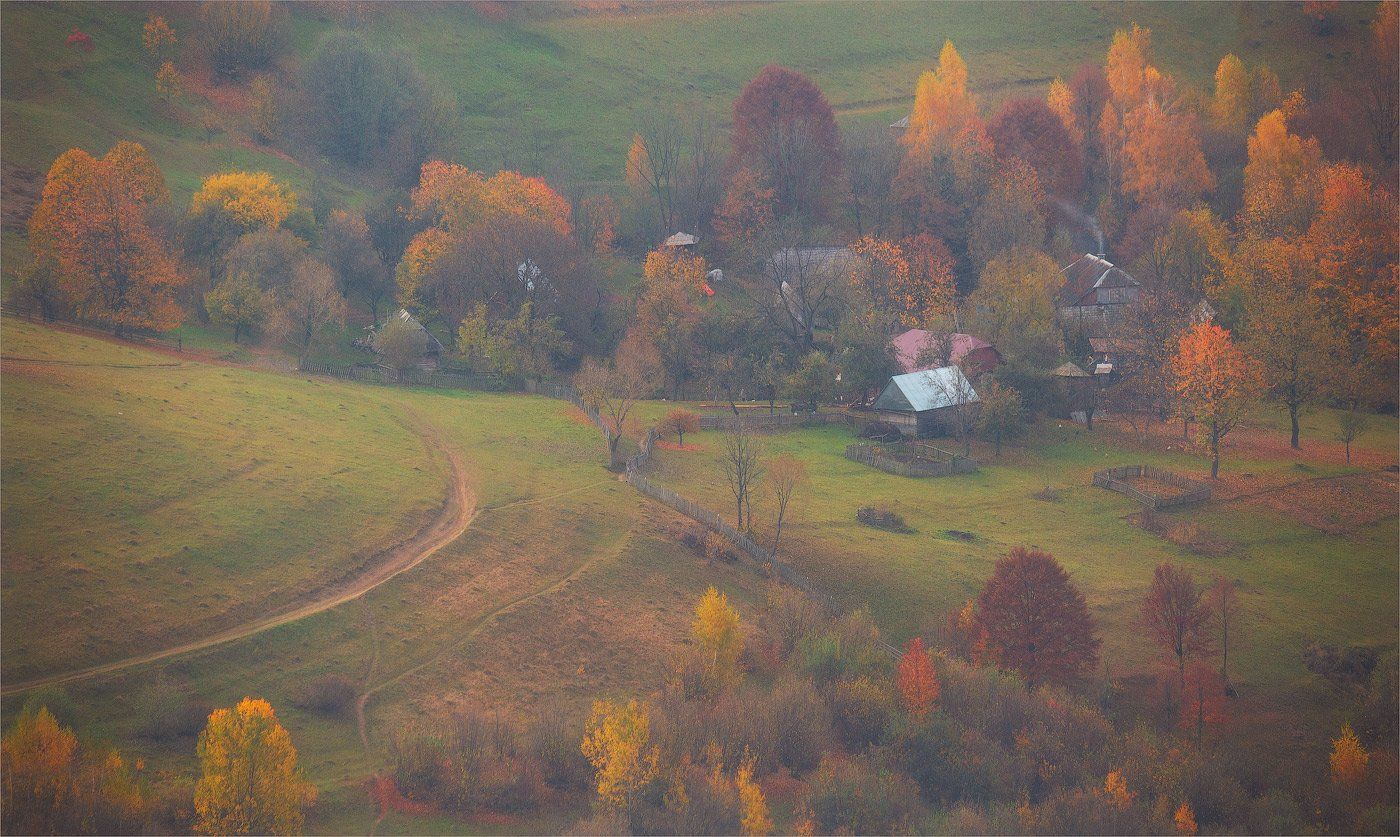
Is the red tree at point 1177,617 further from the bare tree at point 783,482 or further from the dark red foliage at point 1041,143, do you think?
the dark red foliage at point 1041,143

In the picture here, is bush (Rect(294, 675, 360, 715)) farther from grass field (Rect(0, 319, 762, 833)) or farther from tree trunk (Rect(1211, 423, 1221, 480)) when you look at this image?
tree trunk (Rect(1211, 423, 1221, 480))

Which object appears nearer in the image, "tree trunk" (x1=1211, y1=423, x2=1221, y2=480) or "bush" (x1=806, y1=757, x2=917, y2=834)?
"bush" (x1=806, y1=757, x2=917, y2=834)

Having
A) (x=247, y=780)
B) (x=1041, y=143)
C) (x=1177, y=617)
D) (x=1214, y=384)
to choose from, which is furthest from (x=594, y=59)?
(x=247, y=780)

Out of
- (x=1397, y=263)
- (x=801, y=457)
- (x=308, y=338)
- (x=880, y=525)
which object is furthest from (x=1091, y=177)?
(x=308, y=338)

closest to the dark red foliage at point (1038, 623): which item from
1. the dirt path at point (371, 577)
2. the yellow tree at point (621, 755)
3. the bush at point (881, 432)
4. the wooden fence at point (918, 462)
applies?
the yellow tree at point (621, 755)

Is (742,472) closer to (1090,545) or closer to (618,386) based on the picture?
(618,386)

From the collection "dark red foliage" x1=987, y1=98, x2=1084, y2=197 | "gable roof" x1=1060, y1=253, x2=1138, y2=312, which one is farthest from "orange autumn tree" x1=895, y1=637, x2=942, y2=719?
"dark red foliage" x1=987, y1=98, x2=1084, y2=197

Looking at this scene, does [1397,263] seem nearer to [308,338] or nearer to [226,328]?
[308,338]
